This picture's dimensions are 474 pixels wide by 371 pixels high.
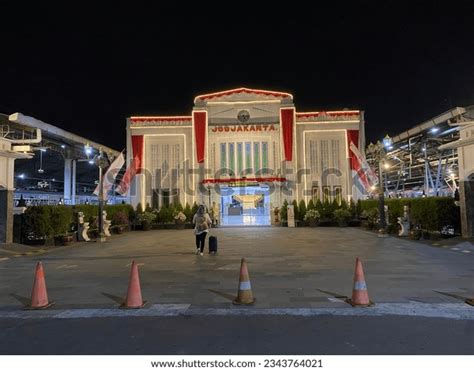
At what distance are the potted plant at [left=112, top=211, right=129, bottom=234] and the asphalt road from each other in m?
18.4

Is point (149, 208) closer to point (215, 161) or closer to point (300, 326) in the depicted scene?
point (215, 161)

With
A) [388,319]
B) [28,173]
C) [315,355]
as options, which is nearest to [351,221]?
[388,319]

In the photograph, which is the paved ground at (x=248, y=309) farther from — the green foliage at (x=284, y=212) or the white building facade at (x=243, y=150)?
the white building facade at (x=243, y=150)

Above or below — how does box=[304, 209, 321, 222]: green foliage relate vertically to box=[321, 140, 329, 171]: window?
below

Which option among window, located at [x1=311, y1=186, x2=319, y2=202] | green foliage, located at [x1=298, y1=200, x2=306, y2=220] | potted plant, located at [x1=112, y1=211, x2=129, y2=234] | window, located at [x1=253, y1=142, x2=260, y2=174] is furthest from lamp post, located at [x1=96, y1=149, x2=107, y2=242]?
window, located at [x1=311, y1=186, x2=319, y2=202]

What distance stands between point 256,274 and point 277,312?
3363 millimetres

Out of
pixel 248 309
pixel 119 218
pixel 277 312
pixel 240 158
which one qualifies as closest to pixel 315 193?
pixel 240 158

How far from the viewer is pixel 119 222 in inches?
967

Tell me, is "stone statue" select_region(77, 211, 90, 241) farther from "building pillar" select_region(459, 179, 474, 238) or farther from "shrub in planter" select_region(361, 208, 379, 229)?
"building pillar" select_region(459, 179, 474, 238)

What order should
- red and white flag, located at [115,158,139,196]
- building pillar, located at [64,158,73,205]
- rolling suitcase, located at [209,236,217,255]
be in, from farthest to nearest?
building pillar, located at [64,158,73,205], red and white flag, located at [115,158,139,196], rolling suitcase, located at [209,236,217,255]

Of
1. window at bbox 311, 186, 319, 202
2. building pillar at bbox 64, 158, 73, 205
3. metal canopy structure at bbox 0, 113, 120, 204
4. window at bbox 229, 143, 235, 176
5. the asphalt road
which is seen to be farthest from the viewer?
building pillar at bbox 64, 158, 73, 205

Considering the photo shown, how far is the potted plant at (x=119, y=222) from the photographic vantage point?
79.3 ft

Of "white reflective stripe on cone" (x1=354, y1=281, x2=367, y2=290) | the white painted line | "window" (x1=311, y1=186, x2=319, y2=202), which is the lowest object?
the white painted line

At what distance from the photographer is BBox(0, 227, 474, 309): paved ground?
7.28 meters
